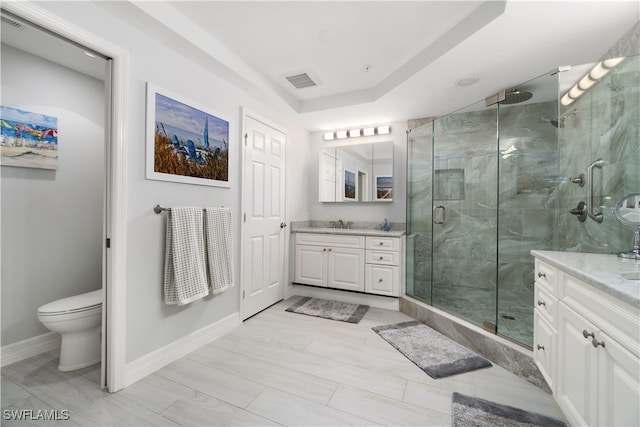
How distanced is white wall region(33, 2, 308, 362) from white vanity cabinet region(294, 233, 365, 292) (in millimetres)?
1305

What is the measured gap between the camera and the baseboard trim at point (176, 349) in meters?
1.75

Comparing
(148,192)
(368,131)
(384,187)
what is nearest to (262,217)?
(148,192)

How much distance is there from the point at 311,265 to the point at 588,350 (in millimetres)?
2667

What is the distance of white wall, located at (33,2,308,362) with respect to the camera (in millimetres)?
1668

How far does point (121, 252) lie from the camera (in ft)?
5.47

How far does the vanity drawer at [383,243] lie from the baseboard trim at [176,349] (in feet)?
5.35

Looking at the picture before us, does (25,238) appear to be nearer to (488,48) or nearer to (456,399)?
(456,399)

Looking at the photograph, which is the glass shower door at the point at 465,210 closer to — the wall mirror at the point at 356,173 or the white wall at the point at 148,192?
the wall mirror at the point at 356,173

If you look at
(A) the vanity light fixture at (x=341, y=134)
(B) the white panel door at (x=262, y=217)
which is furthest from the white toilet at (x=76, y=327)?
(A) the vanity light fixture at (x=341, y=134)

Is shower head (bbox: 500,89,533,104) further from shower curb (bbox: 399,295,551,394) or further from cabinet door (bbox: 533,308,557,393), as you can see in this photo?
shower curb (bbox: 399,295,551,394)

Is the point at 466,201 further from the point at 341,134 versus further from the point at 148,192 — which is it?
the point at 148,192

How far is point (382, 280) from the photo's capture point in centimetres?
311

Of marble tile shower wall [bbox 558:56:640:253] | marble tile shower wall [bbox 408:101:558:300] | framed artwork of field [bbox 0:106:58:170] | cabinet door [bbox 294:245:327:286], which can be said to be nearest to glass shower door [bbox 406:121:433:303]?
marble tile shower wall [bbox 408:101:558:300]

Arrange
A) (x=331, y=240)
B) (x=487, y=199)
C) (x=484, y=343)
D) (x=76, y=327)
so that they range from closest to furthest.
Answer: (x=76, y=327), (x=484, y=343), (x=487, y=199), (x=331, y=240)
